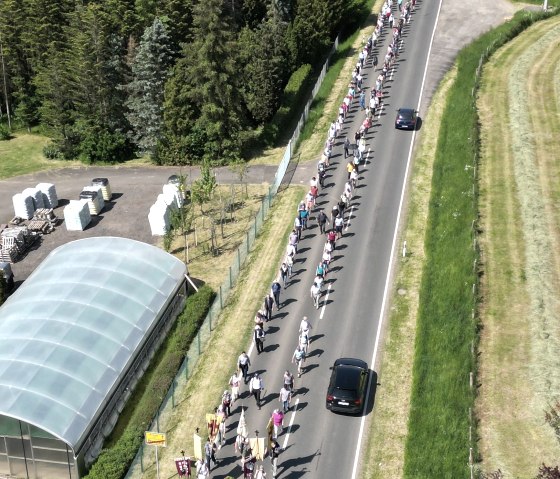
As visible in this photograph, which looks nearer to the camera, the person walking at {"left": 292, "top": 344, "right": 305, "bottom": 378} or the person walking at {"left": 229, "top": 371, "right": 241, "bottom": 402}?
the person walking at {"left": 229, "top": 371, "right": 241, "bottom": 402}

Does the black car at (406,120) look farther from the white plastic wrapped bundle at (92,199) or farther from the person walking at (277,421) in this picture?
the person walking at (277,421)

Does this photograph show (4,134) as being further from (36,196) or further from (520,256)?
(520,256)

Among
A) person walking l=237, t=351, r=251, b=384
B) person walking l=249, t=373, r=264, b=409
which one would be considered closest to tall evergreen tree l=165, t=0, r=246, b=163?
person walking l=237, t=351, r=251, b=384

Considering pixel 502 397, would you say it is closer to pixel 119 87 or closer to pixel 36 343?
pixel 36 343

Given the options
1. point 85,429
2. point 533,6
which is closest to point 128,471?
point 85,429

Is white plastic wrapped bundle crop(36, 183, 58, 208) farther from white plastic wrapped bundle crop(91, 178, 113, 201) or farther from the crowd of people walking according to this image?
the crowd of people walking
